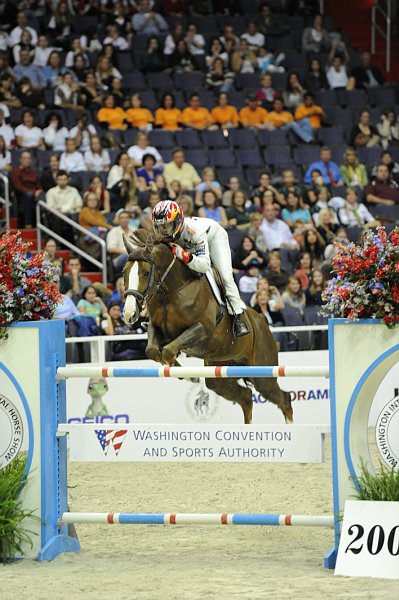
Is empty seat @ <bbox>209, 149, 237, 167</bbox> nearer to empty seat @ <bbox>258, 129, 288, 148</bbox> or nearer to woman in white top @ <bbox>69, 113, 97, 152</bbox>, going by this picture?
empty seat @ <bbox>258, 129, 288, 148</bbox>

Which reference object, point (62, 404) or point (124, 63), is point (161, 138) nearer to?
point (124, 63)

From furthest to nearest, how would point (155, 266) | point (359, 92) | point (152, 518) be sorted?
point (359, 92) → point (155, 266) → point (152, 518)

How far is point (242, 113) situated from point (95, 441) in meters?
12.2

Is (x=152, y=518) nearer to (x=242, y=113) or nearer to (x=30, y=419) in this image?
(x=30, y=419)

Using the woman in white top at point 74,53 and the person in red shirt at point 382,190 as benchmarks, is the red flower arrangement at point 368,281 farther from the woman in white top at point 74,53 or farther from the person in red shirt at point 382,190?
the woman in white top at point 74,53

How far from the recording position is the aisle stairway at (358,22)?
2267 centimetres

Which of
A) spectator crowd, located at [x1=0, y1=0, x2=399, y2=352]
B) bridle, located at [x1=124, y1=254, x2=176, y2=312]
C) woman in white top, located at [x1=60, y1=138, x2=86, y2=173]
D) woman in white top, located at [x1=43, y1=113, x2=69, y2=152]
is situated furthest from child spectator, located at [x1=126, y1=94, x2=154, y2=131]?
bridle, located at [x1=124, y1=254, x2=176, y2=312]

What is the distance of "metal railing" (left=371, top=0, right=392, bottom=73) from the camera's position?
21.5 m

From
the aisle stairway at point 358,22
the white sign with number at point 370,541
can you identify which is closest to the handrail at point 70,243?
the white sign with number at point 370,541

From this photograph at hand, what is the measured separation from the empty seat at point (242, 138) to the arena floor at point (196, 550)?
28.3 feet

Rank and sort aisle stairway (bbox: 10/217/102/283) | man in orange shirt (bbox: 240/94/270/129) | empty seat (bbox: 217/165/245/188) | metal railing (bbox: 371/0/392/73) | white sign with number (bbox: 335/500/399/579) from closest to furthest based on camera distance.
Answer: white sign with number (bbox: 335/500/399/579) → aisle stairway (bbox: 10/217/102/283) → empty seat (bbox: 217/165/245/188) → man in orange shirt (bbox: 240/94/270/129) → metal railing (bbox: 371/0/392/73)

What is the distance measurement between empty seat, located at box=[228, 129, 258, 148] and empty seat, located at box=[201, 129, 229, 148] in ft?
0.57

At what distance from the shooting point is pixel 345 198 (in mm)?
17031

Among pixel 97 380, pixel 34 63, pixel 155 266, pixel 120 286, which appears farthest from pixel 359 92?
pixel 155 266
